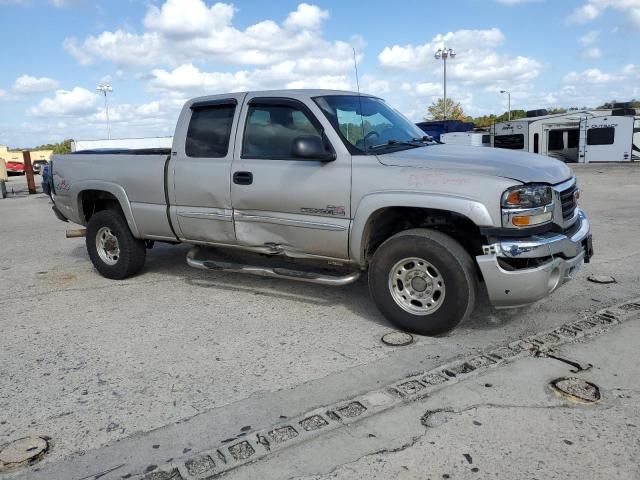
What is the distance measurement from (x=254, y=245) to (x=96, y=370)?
178 centimetres

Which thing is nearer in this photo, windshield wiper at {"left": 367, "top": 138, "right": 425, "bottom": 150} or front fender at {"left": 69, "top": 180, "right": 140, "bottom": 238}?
windshield wiper at {"left": 367, "top": 138, "right": 425, "bottom": 150}

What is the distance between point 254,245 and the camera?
5059 mm

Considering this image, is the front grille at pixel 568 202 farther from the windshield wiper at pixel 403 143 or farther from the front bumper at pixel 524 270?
the windshield wiper at pixel 403 143

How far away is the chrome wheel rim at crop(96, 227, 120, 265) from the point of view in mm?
6224

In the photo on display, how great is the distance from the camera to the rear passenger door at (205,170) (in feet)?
16.8

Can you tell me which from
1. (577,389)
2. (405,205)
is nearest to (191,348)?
(405,205)

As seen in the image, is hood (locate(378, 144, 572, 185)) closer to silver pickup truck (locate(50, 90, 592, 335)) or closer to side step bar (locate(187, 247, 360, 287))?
silver pickup truck (locate(50, 90, 592, 335))

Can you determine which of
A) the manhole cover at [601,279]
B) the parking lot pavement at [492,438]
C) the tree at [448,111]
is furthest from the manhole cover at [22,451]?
the tree at [448,111]

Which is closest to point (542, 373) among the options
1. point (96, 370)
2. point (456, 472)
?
point (456, 472)

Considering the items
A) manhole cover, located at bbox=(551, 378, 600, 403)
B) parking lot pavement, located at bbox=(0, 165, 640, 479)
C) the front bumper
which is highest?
the front bumper

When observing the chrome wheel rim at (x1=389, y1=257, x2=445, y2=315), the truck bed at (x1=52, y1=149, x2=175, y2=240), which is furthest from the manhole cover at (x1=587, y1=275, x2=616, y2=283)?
the truck bed at (x1=52, y1=149, x2=175, y2=240)

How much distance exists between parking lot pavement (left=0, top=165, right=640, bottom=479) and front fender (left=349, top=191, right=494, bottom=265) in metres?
0.75

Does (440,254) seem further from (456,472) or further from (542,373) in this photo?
(456,472)

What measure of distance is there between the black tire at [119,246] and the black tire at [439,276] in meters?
3.04
